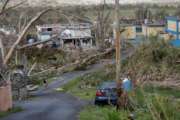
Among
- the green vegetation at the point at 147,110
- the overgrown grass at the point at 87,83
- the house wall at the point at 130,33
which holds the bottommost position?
the overgrown grass at the point at 87,83

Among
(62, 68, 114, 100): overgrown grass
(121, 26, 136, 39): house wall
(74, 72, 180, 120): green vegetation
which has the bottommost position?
(62, 68, 114, 100): overgrown grass

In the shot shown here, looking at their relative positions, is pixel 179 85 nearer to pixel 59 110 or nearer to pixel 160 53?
pixel 160 53

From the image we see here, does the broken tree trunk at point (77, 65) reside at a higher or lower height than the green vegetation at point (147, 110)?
lower

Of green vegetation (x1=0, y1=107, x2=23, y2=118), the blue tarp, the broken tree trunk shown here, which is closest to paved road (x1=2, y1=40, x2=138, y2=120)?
green vegetation (x1=0, y1=107, x2=23, y2=118)

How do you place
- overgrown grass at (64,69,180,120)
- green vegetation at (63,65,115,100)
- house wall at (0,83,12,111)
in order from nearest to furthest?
overgrown grass at (64,69,180,120), house wall at (0,83,12,111), green vegetation at (63,65,115,100)

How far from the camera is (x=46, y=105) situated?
25.8 m

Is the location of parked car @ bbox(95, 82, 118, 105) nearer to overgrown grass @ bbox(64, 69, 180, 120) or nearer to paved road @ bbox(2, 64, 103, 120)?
overgrown grass @ bbox(64, 69, 180, 120)

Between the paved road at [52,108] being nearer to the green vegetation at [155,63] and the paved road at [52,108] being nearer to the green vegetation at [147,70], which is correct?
the green vegetation at [147,70]

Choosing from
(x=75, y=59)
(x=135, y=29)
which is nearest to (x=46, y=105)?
(x=75, y=59)

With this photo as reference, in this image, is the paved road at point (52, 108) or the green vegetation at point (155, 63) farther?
the green vegetation at point (155, 63)

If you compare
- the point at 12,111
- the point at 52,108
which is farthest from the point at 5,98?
the point at 52,108

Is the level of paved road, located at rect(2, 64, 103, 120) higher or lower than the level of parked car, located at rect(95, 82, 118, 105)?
lower

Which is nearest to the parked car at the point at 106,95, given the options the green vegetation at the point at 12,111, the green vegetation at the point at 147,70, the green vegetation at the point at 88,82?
the green vegetation at the point at 12,111

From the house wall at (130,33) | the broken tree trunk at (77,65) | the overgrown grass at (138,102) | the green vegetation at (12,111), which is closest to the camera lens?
the overgrown grass at (138,102)
